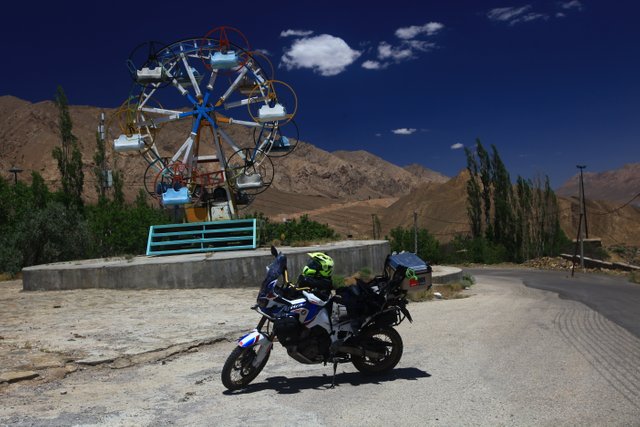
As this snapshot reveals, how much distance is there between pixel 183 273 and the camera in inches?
587

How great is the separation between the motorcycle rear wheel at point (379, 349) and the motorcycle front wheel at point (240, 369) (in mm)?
1075

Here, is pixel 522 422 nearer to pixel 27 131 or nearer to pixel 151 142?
pixel 151 142

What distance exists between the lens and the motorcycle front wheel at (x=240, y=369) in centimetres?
611

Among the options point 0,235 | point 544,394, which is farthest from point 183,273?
point 0,235

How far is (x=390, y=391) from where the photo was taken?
A: 6.05 metres

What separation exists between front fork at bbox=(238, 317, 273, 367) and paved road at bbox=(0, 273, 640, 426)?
0.32 metres

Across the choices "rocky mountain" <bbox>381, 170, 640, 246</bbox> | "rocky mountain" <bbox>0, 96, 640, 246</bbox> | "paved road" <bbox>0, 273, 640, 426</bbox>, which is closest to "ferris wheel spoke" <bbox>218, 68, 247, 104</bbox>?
"paved road" <bbox>0, 273, 640, 426</bbox>

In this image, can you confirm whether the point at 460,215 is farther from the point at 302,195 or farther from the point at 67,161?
the point at 67,161

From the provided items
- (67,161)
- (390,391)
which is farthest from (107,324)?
(67,161)

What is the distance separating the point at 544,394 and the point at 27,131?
533 feet

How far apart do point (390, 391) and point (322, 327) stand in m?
0.92

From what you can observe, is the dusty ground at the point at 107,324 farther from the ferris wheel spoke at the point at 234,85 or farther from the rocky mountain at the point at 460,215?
the rocky mountain at the point at 460,215

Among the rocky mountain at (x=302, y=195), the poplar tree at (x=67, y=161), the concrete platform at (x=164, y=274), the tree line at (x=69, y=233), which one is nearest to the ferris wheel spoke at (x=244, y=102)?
the tree line at (x=69, y=233)

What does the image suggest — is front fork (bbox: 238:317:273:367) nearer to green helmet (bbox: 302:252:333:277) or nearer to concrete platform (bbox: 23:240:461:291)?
green helmet (bbox: 302:252:333:277)
